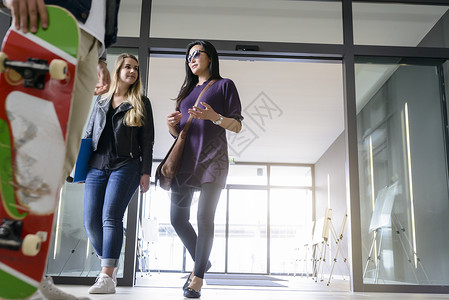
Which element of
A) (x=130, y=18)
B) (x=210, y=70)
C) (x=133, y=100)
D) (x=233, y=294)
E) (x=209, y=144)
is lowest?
(x=233, y=294)

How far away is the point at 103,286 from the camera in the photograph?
2092mm

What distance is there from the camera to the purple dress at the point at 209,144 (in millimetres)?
2194

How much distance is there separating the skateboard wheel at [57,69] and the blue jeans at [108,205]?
1.12 meters

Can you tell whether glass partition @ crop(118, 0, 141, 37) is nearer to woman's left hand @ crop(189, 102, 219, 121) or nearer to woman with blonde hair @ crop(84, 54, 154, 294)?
woman with blonde hair @ crop(84, 54, 154, 294)

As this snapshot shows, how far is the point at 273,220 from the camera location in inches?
418

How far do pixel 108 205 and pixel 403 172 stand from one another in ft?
7.92

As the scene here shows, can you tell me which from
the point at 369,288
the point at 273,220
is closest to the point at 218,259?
the point at 273,220

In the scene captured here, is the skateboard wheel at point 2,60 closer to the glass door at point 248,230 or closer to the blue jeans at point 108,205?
the blue jeans at point 108,205

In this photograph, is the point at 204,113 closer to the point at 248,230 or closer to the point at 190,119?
the point at 190,119

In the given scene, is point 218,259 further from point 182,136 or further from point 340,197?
point 182,136

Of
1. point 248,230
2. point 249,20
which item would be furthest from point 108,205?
point 248,230

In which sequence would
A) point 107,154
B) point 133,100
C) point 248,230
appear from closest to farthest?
1. point 107,154
2. point 133,100
3. point 248,230

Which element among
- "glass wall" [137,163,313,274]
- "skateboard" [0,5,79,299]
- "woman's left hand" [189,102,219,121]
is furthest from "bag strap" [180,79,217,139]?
"glass wall" [137,163,313,274]

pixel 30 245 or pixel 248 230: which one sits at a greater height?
pixel 248 230
